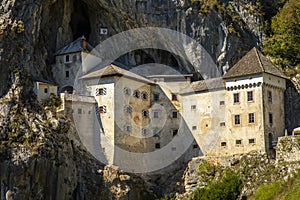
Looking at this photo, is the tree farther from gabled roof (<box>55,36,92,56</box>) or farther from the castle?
gabled roof (<box>55,36,92,56</box>)

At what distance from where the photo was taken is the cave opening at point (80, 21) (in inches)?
3957

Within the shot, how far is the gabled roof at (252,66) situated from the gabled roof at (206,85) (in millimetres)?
1842

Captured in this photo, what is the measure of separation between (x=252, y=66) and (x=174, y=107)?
13.0 m

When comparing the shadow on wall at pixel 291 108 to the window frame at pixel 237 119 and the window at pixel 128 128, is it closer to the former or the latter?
the window frame at pixel 237 119

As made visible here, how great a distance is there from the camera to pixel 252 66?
3342 inches

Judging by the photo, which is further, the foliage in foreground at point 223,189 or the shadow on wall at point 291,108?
the shadow on wall at point 291,108

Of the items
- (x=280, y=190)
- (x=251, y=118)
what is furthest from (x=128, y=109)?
(x=280, y=190)

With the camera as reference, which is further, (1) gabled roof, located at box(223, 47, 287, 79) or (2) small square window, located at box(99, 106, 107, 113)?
(2) small square window, located at box(99, 106, 107, 113)

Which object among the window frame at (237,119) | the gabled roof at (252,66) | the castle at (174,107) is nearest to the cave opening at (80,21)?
the castle at (174,107)

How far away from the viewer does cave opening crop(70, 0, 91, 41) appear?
3957 inches

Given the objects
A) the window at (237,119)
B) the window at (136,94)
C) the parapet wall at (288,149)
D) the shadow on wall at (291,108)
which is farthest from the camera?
the window at (136,94)

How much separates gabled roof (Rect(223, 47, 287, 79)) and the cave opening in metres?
25.4

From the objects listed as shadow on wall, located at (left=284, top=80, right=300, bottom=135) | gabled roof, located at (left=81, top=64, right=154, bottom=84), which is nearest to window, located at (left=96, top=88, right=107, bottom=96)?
gabled roof, located at (left=81, top=64, right=154, bottom=84)

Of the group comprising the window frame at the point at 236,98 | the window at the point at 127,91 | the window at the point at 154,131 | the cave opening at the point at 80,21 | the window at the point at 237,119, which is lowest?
the window at the point at 154,131
